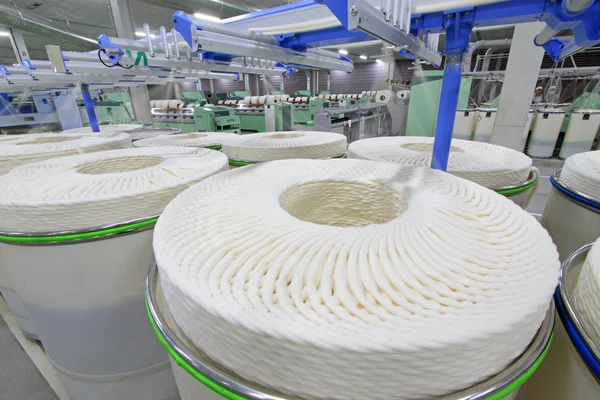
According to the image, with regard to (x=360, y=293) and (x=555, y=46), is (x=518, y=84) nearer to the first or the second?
(x=555, y=46)

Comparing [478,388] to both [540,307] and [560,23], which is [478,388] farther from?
[560,23]

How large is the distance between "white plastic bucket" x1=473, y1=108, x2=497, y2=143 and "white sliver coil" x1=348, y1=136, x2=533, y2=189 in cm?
475

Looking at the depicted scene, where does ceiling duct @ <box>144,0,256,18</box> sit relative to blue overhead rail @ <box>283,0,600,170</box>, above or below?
above

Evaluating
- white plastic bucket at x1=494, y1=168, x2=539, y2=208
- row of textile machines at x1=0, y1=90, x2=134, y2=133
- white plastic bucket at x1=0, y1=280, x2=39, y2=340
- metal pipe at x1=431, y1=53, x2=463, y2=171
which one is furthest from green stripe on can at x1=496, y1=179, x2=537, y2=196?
row of textile machines at x1=0, y1=90, x2=134, y2=133

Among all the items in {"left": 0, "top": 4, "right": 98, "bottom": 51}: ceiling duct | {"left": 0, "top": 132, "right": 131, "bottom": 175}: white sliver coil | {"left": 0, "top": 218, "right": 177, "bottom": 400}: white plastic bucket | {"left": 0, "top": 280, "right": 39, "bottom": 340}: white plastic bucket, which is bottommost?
{"left": 0, "top": 280, "right": 39, "bottom": 340}: white plastic bucket

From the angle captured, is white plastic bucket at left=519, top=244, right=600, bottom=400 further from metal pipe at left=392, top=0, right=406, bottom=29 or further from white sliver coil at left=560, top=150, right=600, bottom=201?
metal pipe at left=392, top=0, right=406, bottom=29

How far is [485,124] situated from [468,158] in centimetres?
535

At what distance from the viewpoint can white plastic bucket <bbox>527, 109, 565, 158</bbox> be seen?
5301 mm

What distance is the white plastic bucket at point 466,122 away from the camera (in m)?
5.98

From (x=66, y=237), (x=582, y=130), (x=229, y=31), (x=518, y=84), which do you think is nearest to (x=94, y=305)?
(x=66, y=237)

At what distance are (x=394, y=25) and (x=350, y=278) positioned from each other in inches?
31.3

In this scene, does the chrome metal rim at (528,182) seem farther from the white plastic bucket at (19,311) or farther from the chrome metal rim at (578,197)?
the white plastic bucket at (19,311)

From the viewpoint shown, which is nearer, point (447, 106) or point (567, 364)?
point (567, 364)

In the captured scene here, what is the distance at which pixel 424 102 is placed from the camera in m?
4.40
